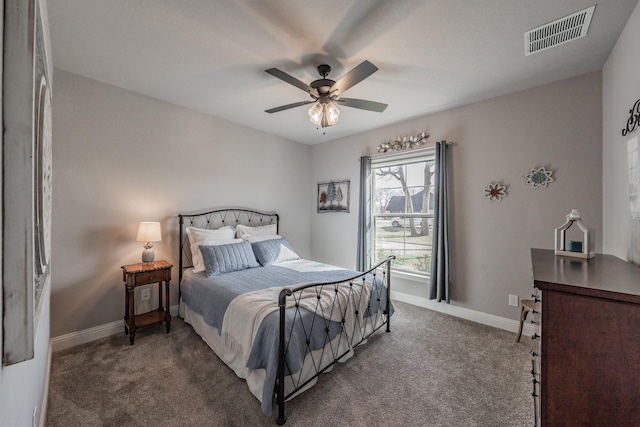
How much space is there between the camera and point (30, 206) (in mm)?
747

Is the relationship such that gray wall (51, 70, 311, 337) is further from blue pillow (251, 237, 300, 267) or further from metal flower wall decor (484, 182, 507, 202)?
metal flower wall decor (484, 182, 507, 202)

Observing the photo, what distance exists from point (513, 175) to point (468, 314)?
1.75 meters

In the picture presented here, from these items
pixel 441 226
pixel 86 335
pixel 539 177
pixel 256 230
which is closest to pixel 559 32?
pixel 539 177

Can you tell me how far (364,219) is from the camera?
13.8ft

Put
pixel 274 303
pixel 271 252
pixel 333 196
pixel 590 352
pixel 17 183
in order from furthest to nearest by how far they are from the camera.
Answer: pixel 333 196 < pixel 271 252 < pixel 274 303 < pixel 590 352 < pixel 17 183

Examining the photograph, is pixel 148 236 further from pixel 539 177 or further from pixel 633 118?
pixel 539 177

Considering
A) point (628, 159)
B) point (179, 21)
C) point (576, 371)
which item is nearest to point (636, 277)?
point (576, 371)

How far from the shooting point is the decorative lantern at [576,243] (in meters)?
1.58

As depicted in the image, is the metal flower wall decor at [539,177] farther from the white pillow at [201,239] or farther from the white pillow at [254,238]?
the white pillow at [201,239]

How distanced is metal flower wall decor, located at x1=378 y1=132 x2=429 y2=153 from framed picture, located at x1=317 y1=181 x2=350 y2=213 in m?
0.87

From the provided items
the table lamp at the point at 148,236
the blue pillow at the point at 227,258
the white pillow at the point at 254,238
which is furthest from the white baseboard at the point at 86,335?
the white pillow at the point at 254,238

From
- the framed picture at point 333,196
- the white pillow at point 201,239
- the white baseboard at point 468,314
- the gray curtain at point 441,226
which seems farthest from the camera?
the framed picture at point 333,196

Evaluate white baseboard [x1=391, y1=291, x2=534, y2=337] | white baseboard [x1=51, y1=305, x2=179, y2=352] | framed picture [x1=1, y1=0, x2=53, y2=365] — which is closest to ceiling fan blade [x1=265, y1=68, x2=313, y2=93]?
framed picture [x1=1, y1=0, x2=53, y2=365]

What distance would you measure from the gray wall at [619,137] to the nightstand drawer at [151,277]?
149 inches
